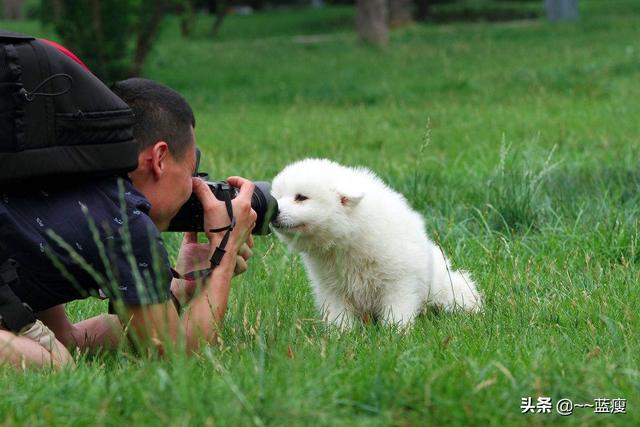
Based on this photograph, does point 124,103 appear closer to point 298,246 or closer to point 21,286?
point 21,286

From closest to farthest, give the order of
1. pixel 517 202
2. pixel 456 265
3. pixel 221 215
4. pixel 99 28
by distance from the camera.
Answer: pixel 221 215 < pixel 456 265 < pixel 517 202 < pixel 99 28

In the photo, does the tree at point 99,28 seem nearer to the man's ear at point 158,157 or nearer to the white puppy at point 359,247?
the white puppy at point 359,247

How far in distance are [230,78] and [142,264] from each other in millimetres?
13869

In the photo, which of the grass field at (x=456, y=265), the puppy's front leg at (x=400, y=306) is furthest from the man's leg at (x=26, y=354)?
the puppy's front leg at (x=400, y=306)

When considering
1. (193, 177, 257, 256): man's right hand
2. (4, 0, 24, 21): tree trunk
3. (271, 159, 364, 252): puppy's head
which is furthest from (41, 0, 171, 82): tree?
(4, 0, 24, 21): tree trunk

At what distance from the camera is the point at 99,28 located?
1505 centimetres

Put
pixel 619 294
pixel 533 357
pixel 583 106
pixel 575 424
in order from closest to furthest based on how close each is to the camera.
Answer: pixel 575 424 → pixel 533 357 → pixel 619 294 → pixel 583 106

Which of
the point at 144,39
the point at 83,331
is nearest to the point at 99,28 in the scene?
the point at 144,39

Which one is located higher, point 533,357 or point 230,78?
point 533,357

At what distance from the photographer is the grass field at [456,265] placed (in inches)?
115

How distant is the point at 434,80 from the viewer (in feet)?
48.8

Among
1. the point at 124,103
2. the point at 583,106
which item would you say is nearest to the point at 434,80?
the point at 583,106

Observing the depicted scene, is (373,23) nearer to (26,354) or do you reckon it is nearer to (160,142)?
(160,142)

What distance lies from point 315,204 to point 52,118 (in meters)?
1.58
